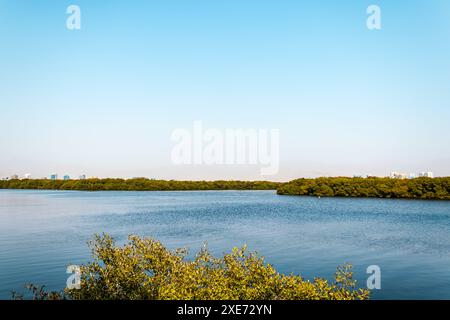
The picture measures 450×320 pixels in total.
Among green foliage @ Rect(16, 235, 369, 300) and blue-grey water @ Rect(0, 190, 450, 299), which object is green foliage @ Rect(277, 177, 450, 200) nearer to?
blue-grey water @ Rect(0, 190, 450, 299)

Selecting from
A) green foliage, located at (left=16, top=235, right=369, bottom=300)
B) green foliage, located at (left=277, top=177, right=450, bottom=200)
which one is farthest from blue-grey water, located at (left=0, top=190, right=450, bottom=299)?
green foliage, located at (left=277, top=177, right=450, bottom=200)

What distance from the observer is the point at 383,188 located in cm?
17012

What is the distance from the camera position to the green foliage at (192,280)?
16170 millimetres

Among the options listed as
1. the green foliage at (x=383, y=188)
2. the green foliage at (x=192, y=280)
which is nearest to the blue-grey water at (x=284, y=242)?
the green foliage at (x=192, y=280)

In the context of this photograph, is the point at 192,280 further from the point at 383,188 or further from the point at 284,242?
the point at 383,188

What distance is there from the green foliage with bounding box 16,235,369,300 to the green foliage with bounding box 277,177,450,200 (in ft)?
506

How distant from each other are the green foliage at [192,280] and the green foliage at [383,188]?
154 meters

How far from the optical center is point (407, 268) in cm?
4422

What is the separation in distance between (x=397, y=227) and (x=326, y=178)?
124m

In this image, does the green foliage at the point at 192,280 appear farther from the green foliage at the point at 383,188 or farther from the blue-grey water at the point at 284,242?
the green foliage at the point at 383,188

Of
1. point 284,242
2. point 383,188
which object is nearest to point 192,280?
point 284,242
